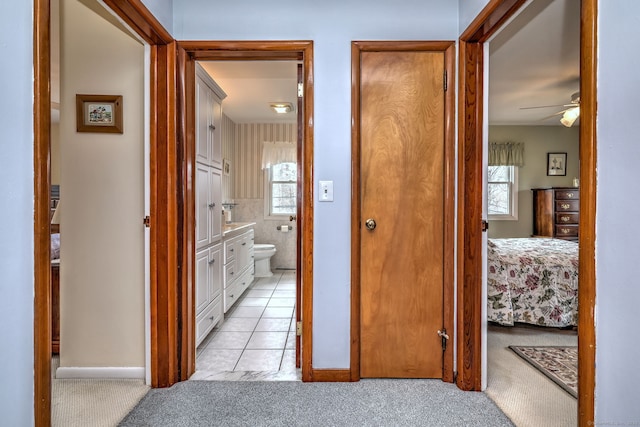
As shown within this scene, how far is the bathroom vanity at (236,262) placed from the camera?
322cm

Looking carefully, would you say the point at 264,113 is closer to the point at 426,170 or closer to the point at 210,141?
the point at 210,141

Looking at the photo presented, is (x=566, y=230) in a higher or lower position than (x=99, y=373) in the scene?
higher

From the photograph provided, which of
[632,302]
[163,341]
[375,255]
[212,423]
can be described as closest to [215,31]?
[375,255]

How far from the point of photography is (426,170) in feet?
6.62

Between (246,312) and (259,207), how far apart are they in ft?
7.75

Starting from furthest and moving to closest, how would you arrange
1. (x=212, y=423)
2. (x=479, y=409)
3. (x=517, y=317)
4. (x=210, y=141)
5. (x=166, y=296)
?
1. (x=517, y=317)
2. (x=210, y=141)
3. (x=166, y=296)
4. (x=479, y=409)
5. (x=212, y=423)

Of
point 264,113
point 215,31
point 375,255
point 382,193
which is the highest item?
point 264,113

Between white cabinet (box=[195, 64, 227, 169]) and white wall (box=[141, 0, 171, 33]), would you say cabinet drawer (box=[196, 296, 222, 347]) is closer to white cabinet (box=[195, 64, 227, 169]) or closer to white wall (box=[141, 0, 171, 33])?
white cabinet (box=[195, 64, 227, 169])

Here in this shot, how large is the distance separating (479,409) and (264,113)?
4.30m

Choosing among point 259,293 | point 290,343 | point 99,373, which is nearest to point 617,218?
point 290,343

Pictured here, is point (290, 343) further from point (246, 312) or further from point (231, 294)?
point (231, 294)

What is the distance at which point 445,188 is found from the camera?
200 centimetres

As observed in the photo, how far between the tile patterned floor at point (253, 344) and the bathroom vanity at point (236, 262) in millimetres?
162

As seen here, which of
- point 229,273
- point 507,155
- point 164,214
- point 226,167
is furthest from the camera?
point 507,155
